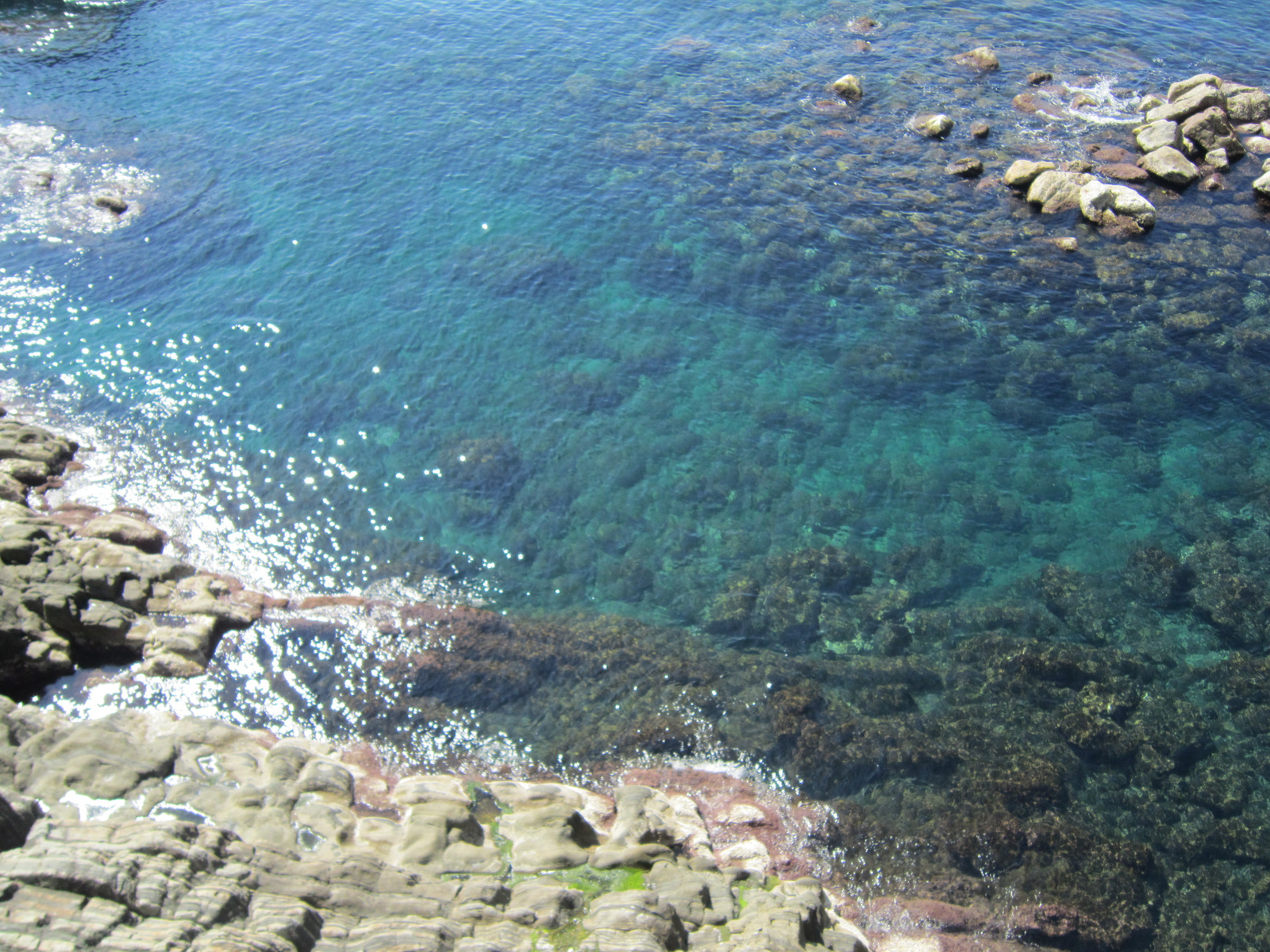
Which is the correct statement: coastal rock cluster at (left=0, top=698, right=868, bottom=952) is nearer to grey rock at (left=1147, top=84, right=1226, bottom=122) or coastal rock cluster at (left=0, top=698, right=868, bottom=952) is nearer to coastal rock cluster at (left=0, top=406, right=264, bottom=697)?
coastal rock cluster at (left=0, top=406, right=264, bottom=697)

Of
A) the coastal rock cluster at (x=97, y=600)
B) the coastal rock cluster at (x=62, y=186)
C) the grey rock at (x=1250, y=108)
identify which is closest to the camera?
the coastal rock cluster at (x=97, y=600)

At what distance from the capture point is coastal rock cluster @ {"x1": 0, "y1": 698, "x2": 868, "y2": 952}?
671 inches

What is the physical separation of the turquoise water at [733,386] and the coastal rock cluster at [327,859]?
10.3 ft

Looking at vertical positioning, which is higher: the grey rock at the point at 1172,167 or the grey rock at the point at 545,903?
the grey rock at the point at 1172,167

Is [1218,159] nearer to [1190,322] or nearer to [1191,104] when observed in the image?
[1191,104]

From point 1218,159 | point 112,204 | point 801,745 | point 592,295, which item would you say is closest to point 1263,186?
point 1218,159

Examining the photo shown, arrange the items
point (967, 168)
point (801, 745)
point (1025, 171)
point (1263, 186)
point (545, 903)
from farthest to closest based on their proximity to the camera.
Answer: point (967, 168) → point (1025, 171) → point (1263, 186) → point (801, 745) → point (545, 903)

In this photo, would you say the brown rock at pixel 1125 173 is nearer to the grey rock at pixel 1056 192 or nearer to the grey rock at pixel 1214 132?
the grey rock at pixel 1056 192

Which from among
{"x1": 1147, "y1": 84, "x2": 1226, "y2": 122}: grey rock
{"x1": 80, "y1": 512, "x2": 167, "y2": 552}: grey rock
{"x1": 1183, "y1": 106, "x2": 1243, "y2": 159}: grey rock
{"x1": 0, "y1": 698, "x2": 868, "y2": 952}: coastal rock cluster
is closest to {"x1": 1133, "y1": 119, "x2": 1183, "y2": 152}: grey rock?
{"x1": 1183, "y1": 106, "x2": 1243, "y2": 159}: grey rock

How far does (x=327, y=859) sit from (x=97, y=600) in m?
15.1

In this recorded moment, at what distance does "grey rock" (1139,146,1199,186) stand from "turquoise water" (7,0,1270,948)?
1.04 m

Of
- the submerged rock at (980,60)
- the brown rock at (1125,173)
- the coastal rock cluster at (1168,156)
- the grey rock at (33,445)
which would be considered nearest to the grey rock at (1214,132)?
the coastal rock cluster at (1168,156)

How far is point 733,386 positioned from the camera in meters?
38.8

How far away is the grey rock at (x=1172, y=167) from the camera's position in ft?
158
